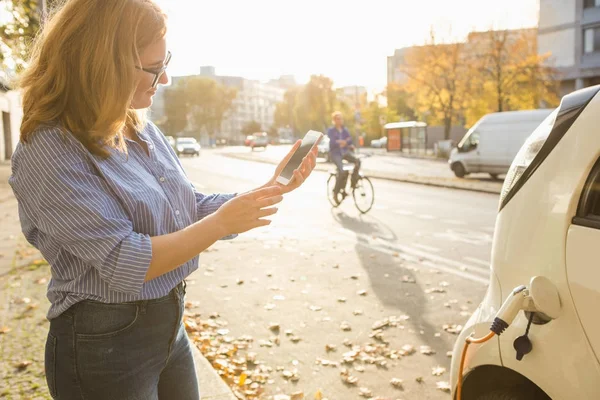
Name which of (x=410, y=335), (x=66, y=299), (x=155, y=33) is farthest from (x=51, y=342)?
(x=410, y=335)

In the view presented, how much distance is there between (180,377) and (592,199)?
4.70 ft

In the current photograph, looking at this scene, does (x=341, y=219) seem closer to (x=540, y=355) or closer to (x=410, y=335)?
(x=410, y=335)

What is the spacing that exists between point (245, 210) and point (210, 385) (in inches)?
92.8

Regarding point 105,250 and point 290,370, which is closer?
point 105,250

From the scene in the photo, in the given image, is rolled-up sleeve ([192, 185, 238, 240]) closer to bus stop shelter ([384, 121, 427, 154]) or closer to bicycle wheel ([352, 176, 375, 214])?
bicycle wheel ([352, 176, 375, 214])

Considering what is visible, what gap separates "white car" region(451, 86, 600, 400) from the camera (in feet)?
5.88

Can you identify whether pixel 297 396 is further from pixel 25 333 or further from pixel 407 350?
pixel 25 333

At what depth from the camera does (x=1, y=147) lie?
123ft

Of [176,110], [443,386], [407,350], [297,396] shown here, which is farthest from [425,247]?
[176,110]

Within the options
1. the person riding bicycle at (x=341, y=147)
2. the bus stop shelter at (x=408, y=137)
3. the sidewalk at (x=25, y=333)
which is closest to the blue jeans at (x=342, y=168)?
the person riding bicycle at (x=341, y=147)

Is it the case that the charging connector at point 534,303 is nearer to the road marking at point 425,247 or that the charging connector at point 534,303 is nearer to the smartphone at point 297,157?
the smartphone at point 297,157

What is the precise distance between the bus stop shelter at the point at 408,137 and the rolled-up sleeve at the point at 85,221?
41.8 m

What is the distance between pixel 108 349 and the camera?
1712mm

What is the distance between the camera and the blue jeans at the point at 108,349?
1703 mm
